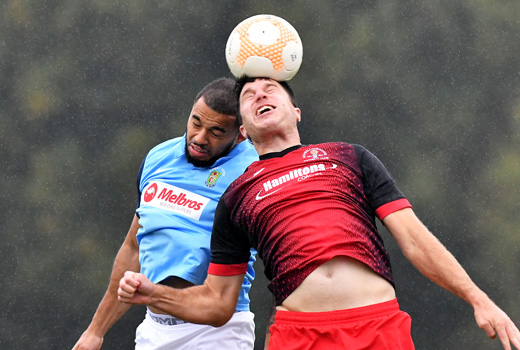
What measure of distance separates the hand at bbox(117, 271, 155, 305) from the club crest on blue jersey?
0.71 metres

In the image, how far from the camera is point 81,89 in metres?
5.44

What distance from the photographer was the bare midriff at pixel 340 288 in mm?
2252

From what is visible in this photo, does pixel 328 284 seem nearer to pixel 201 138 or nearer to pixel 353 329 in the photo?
pixel 353 329

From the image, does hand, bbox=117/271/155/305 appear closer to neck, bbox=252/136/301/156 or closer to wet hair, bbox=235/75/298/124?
neck, bbox=252/136/301/156

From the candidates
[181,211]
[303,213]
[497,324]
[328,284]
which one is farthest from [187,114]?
[497,324]

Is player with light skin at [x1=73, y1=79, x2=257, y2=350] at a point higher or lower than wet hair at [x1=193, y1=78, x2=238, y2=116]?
lower

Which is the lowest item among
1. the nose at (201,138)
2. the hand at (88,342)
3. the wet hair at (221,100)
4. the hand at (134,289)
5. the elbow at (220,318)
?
the hand at (88,342)

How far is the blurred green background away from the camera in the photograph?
17.5 feet

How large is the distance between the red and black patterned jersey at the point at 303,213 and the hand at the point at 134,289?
292 mm

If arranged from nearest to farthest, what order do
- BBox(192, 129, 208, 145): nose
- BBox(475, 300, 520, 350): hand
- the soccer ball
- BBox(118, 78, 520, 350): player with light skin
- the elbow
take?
BBox(475, 300, 520, 350): hand, BBox(118, 78, 520, 350): player with light skin, the elbow, the soccer ball, BBox(192, 129, 208, 145): nose

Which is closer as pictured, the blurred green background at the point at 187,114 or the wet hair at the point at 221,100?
the wet hair at the point at 221,100

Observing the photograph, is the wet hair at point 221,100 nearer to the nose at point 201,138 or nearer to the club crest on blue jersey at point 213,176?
the nose at point 201,138

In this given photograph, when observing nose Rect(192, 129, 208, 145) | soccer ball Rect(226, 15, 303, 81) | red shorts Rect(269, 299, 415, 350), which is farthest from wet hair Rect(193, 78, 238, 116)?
red shorts Rect(269, 299, 415, 350)

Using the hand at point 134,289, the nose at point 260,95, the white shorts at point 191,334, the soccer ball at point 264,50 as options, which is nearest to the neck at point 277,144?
the nose at point 260,95
